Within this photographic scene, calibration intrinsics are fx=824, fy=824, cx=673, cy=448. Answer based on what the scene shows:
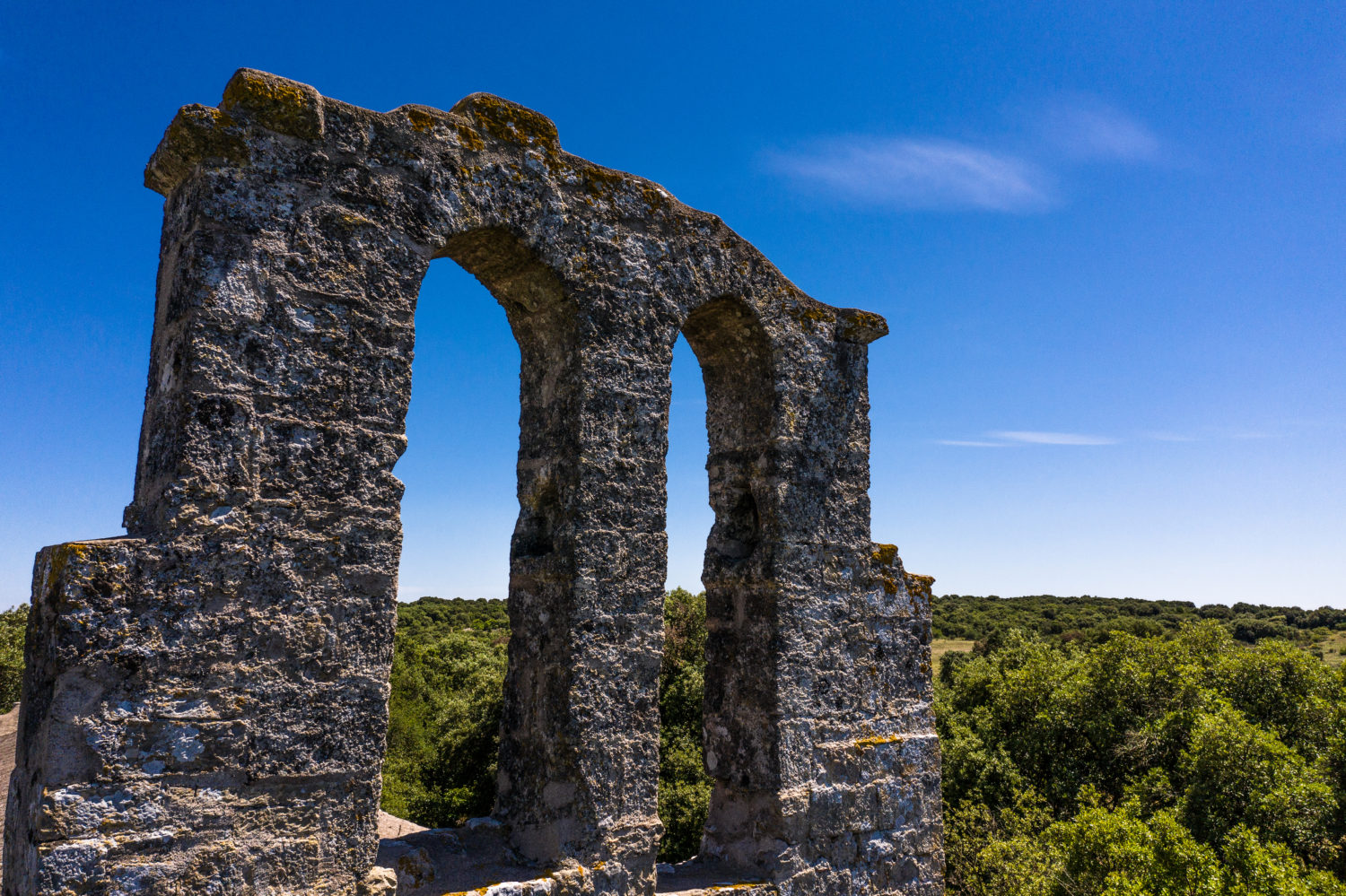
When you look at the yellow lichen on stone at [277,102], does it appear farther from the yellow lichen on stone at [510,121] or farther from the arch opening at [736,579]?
the arch opening at [736,579]

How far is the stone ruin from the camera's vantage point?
2.68 m

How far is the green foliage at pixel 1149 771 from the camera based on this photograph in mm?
9055

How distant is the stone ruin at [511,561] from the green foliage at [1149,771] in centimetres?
550

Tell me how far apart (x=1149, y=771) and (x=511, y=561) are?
1386 cm

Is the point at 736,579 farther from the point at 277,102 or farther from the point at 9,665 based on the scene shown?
the point at 9,665

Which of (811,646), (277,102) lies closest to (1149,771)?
(811,646)

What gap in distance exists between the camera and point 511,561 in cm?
386

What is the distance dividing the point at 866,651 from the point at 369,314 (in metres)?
3.02

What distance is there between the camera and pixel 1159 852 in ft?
29.0

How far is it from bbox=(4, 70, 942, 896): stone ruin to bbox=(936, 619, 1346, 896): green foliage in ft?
18.0

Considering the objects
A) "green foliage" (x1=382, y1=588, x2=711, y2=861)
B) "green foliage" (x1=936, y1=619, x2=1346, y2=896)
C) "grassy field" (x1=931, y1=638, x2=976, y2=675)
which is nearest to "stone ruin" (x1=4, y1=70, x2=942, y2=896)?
"green foliage" (x1=936, y1=619, x2=1346, y2=896)

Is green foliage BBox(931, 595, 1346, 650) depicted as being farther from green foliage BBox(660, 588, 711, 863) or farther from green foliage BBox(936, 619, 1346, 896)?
green foliage BBox(660, 588, 711, 863)

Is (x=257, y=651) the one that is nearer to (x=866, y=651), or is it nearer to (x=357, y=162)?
(x=357, y=162)

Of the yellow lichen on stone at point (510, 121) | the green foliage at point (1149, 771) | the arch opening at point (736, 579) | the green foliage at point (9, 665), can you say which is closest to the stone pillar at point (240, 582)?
the yellow lichen on stone at point (510, 121)
